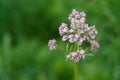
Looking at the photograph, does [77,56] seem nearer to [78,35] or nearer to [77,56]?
[77,56]

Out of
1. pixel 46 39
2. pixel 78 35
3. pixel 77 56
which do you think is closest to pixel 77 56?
pixel 77 56

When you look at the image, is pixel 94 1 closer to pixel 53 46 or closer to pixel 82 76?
pixel 82 76

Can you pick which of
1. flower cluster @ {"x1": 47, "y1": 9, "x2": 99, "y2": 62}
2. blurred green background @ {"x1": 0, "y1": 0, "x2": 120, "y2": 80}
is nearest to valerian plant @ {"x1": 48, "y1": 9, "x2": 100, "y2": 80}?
flower cluster @ {"x1": 47, "y1": 9, "x2": 99, "y2": 62}

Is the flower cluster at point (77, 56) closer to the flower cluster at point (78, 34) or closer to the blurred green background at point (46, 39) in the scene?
the flower cluster at point (78, 34)

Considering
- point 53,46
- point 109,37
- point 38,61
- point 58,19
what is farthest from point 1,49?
point 53,46

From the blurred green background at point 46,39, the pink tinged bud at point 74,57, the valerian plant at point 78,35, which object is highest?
the blurred green background at point 46,39

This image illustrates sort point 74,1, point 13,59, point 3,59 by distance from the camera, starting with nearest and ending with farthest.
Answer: point 3,59, point 13,59, point 74,1

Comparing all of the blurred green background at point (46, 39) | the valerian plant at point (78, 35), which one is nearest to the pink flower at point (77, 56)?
the valerian plant at point (78, 35)

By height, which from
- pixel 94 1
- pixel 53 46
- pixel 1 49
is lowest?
pixel 53 46
